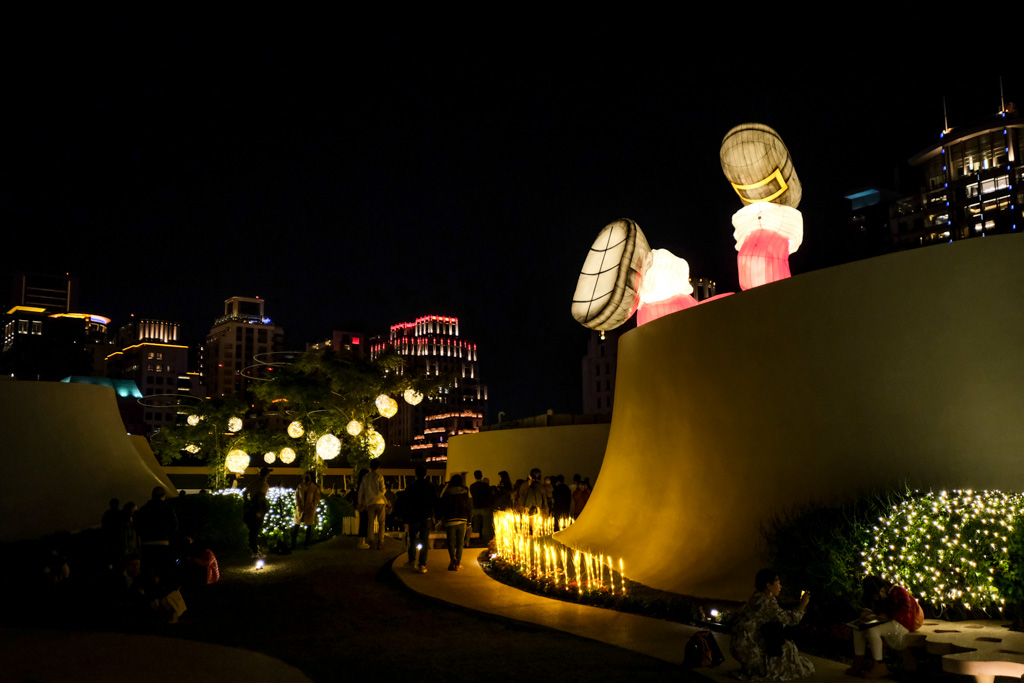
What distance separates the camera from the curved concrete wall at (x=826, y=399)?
28.7ft

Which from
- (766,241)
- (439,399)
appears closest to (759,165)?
(766,241)

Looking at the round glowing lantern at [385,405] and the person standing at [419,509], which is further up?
the round glowing lantern at [385,405]

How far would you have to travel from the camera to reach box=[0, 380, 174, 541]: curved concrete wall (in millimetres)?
15375

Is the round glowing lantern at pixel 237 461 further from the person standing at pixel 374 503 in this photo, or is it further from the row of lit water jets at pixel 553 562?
the row of lit water jets at pixel 553 562

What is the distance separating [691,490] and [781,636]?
500 centimetres

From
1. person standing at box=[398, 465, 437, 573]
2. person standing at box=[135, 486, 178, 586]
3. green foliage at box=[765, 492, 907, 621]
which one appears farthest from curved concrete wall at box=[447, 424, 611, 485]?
green foliage at box=[765, 492, 907, 621]

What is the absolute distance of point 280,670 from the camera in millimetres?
6988

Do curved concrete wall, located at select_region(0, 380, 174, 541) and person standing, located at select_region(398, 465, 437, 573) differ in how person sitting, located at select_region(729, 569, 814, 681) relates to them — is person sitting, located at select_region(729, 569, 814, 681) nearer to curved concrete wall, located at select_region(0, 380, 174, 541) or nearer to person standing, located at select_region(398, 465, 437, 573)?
person standing, located at select_region(398, 465, 437, 573)

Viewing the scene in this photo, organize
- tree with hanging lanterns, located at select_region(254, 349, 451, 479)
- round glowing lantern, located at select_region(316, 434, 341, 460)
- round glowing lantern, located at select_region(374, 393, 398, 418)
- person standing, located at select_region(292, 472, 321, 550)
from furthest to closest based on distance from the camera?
tree with hanging lanterns, located at select_region(254, 349, 451, 479) < round glowing lantern, located at select_region(374, 393, 398, 418) < round glowing lantern, located at select_region(316, 434, 341, 460) < person standing, located at select_region(292, 472, 321, 550)

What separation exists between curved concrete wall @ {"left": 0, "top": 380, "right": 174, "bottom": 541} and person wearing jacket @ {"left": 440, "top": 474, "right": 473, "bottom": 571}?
24.5 ft

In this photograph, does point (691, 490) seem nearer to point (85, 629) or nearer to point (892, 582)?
point (892, 582)

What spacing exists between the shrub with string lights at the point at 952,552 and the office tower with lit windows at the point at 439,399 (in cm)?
13340

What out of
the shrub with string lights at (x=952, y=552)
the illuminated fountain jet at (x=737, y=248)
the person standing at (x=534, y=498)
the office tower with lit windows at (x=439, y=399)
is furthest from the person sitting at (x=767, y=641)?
the office tower with lit windows at (x=439, y=399)

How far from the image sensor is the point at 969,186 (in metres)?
82.0
